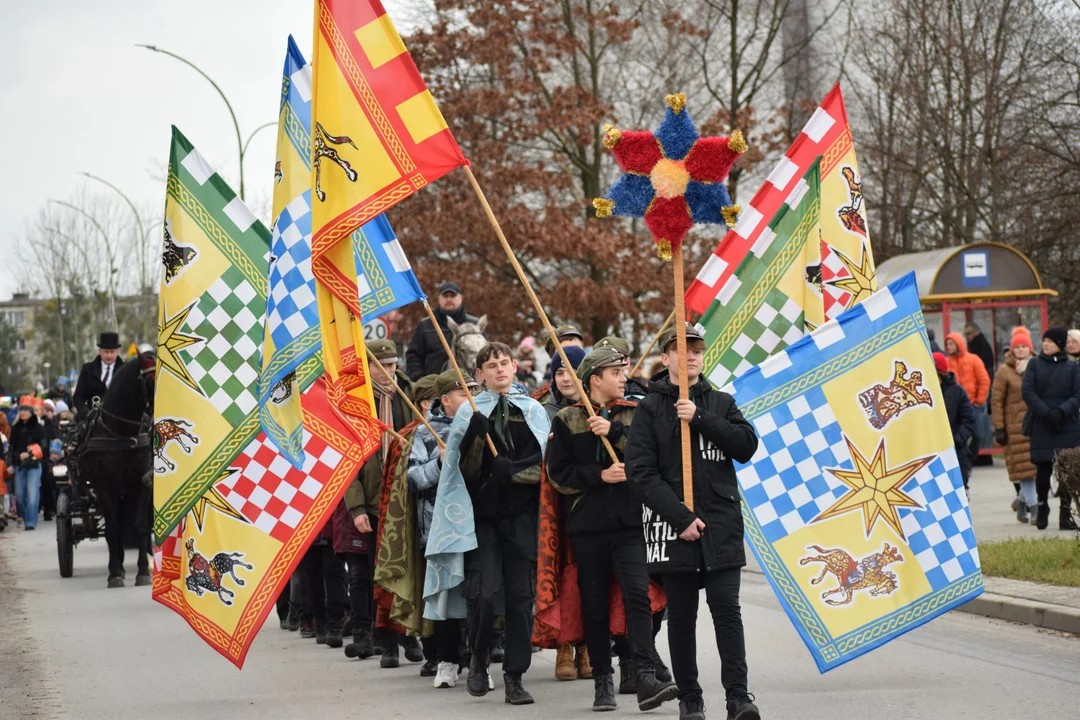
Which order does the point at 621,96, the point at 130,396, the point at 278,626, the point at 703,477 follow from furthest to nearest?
1. the point at 621,96
2. the point at 130,396
3. the point at 278,626
4. the point at 703,477

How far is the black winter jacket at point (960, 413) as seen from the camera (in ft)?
49.6

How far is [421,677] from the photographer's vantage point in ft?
32.3

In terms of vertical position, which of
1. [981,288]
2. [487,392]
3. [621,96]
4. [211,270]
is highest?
[621,96]

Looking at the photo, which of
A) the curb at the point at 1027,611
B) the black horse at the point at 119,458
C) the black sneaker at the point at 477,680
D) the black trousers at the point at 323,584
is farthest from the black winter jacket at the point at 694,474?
the black horse at the point at 119,458

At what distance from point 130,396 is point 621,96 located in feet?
60.8

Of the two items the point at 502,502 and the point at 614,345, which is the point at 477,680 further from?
the point at 614,345

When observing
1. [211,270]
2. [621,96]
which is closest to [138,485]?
[211,270]

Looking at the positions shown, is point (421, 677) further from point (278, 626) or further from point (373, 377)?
point (278, 626)

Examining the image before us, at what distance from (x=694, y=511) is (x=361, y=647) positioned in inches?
162

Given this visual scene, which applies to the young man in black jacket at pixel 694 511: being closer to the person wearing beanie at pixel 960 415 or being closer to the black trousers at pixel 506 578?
the black trousers at pixel 506 578

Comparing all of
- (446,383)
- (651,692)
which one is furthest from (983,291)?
(651,692)

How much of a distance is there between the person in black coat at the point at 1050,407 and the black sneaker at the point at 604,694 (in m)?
8.27

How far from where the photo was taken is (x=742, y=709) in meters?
7.11

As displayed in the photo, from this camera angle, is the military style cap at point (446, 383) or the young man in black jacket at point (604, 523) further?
the military style cap at point (446, 383)
